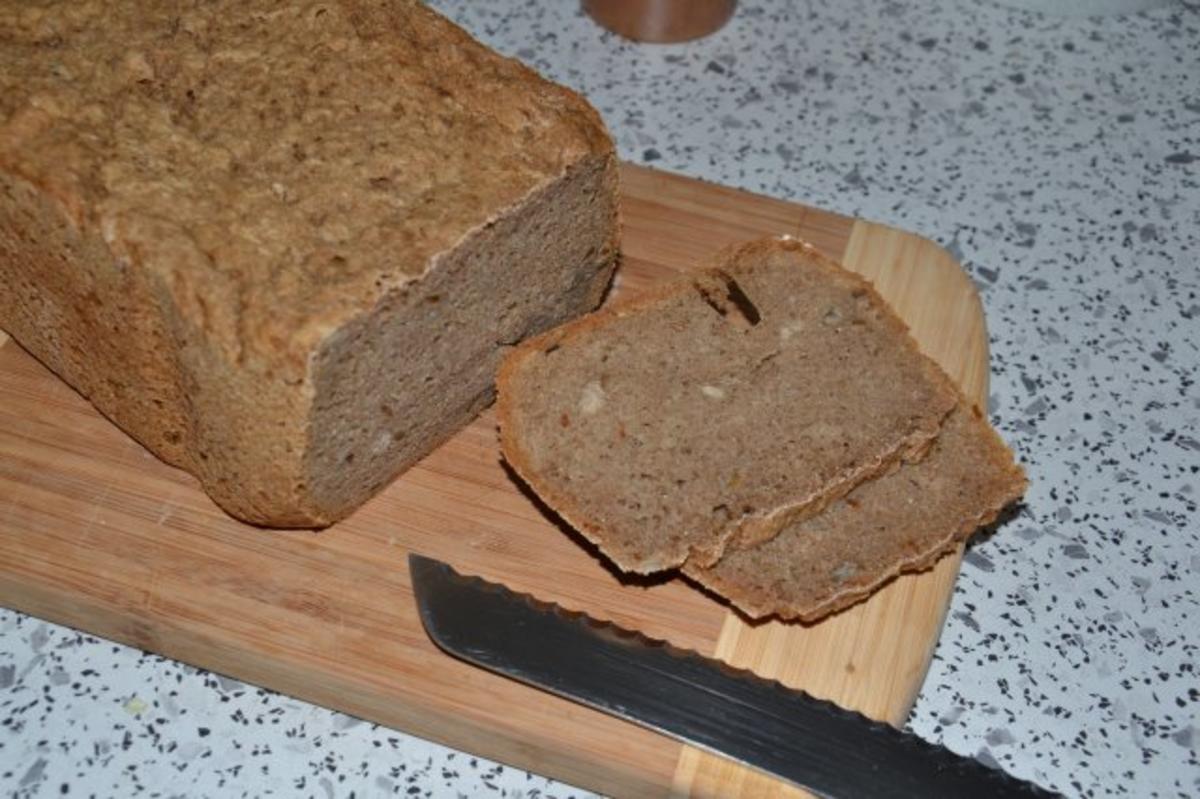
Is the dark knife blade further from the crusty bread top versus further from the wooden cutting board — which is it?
the crusty bread top

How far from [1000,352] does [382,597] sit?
5.25ft

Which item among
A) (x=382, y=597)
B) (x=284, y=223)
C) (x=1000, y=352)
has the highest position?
(x=284, y=223)

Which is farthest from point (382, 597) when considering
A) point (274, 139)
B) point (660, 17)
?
point (660, 17)

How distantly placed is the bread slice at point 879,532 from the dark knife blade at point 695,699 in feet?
0.61

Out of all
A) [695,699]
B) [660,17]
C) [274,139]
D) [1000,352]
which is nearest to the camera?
[695,699]

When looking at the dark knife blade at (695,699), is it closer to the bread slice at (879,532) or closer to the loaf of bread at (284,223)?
the bread slice at (879,532)

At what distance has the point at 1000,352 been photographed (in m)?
3.24

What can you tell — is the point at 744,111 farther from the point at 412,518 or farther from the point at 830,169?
the point at 412,518

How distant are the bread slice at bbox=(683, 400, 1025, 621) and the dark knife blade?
19 centimetres

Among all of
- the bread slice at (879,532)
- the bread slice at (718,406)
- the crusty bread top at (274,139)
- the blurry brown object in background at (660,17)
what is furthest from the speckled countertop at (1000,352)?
the crusty bread top at (274,139)

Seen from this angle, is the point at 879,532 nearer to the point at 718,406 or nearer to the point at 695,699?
the point at 718,406

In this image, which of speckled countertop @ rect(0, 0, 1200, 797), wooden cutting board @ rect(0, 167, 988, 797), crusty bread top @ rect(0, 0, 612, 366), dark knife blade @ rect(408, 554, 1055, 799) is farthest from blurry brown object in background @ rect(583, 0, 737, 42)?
dark knife blade @ rect(408, 554, 1055, 799)

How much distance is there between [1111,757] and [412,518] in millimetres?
1404

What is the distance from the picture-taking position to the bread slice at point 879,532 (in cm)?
251
